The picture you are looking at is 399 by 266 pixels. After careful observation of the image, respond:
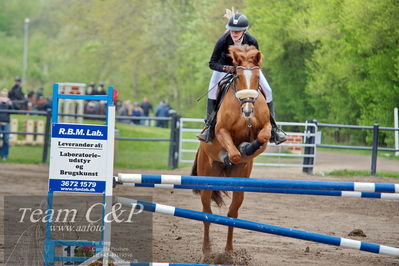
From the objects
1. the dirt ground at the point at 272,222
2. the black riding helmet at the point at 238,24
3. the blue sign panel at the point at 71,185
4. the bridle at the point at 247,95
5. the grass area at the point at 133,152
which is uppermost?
the black riding helmet at the point at 238,24

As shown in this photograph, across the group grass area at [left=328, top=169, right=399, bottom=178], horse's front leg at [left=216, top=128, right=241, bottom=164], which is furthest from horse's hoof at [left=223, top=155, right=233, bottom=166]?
grass area at [left=328, top=169, right=399, bottom=178]

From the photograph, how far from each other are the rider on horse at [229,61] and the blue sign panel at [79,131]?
2408mm

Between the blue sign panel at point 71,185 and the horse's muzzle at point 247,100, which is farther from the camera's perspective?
the horse's muzzle at point 247,100

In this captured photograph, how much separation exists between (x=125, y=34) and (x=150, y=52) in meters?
3.34

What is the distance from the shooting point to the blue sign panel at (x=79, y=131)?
6102mm

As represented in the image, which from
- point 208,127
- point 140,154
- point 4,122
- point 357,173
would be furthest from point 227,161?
point 140,154

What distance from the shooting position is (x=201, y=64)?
3956cm

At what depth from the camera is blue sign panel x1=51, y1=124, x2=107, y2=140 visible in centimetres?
610

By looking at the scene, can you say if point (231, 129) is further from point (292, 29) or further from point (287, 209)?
point (292, 29)

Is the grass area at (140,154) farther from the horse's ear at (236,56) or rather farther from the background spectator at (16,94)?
the horse's ear at (236,56)

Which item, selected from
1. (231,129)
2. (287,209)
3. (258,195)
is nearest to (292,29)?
(258,195)

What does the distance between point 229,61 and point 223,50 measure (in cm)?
17

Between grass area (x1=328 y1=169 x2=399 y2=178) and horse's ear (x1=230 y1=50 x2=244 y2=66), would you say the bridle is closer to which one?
horse's ear (x1=230 y1=50 x2=244 y2=66)

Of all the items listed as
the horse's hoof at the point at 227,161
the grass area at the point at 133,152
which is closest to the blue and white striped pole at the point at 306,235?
the horse's hoof at the point at 227,161
